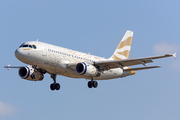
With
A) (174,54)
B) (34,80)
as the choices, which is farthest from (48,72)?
(174,54)

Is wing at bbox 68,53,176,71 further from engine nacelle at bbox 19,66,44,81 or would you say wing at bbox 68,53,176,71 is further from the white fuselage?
engine nacelle at bbox 19,66,44,81

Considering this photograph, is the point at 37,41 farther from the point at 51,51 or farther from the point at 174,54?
the point at 174,54

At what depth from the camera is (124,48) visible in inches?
2864

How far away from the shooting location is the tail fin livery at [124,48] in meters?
70.9

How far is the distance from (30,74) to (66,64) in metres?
5.84

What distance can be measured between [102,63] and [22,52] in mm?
10642

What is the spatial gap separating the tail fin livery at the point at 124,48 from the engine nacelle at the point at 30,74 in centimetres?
1223

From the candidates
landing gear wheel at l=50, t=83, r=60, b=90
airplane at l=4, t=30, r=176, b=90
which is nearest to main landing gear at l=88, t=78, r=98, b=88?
airplane at l=4, t=30, r=176, b=90

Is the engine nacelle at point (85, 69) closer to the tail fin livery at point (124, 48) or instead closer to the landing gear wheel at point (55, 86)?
the landing gear wheel at point (55, 86)

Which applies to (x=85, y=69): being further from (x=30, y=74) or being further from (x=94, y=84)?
(x=30, y=74)

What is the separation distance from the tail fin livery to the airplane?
13.6ft

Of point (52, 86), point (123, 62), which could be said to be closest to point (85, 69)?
point (123, 62)

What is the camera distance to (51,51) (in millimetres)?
58938

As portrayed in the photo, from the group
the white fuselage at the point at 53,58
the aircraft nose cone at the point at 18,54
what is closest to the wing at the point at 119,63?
the white fuselage at the point at 53,58
